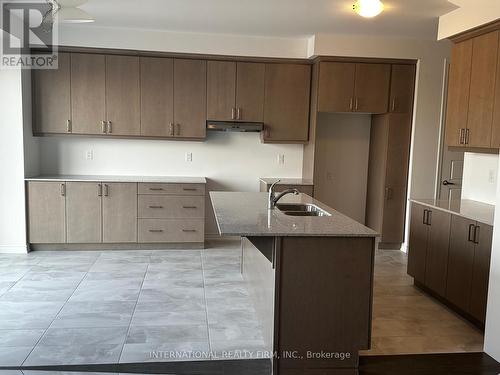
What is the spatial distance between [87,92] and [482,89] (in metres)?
4.20

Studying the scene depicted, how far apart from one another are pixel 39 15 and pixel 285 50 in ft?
9.00

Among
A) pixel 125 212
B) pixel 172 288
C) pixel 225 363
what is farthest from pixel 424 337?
pixel 125 212

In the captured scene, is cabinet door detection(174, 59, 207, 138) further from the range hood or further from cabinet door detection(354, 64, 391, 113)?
cabinet door detection(354, 64, 391, 113)

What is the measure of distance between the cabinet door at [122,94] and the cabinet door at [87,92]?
0.07 m

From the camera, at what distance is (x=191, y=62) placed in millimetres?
5586

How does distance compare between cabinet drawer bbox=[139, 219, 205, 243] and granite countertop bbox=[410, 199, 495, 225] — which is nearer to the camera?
granite countertop bbox=[410, 199, 495, 225]

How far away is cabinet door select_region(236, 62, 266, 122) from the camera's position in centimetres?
566

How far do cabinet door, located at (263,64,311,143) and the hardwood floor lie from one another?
222 centimetres

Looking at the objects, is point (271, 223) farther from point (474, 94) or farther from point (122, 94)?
point (122, 94)

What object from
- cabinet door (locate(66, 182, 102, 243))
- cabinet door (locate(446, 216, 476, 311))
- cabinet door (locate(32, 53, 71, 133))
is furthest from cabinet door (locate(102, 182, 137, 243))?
cabinet door (locate(446, 216, 476, 311))

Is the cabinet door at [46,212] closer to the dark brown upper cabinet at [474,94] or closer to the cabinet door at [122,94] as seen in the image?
the cabinet door at [122,94]

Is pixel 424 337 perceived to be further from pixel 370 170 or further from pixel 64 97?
pixel 64 97

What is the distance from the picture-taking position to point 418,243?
13.8 ft

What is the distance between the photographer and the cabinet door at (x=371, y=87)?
18.1 feet
